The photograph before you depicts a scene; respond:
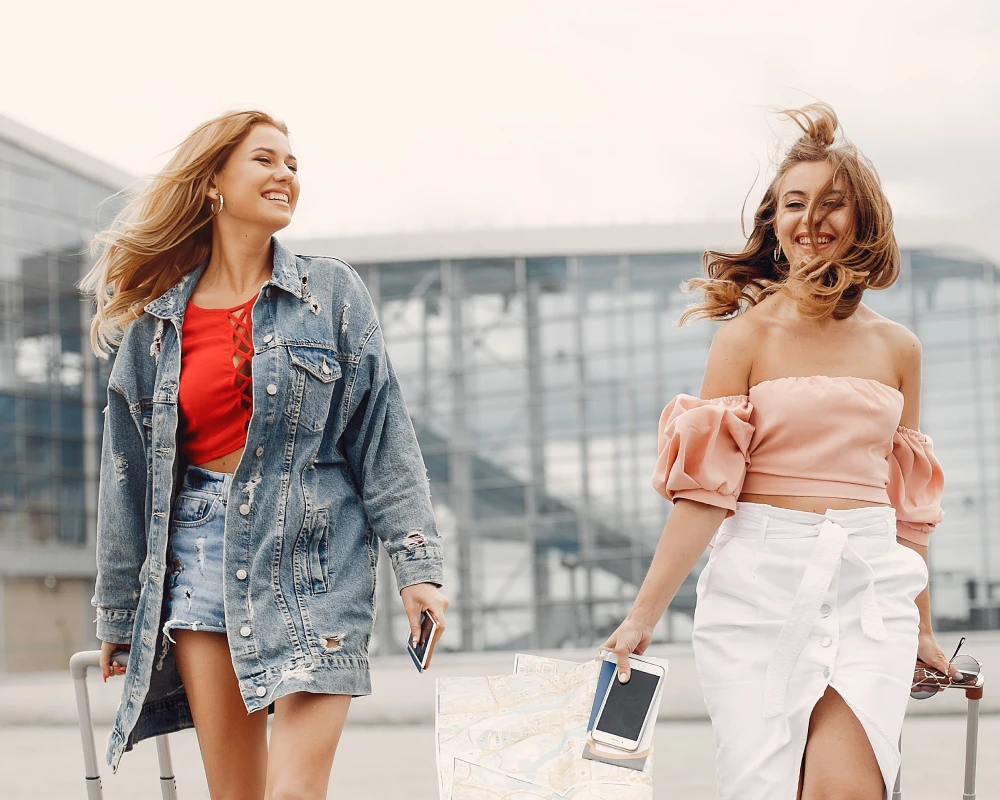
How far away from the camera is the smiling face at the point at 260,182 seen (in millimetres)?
3070

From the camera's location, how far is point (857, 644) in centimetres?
278

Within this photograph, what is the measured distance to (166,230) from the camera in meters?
3.15

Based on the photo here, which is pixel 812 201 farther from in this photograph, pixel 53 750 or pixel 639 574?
pixel 639 574

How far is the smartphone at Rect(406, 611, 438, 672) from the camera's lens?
288 centimetres

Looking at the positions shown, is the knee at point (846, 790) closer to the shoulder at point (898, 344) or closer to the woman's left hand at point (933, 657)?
the woman's left hand at point (933, 657)

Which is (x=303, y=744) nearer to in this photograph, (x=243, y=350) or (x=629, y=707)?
(x=629, y=707)

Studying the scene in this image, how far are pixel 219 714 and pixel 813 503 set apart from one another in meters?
1.41

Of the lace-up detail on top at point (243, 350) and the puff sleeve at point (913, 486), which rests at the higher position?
the lace-up detail on top at point (243, 350)

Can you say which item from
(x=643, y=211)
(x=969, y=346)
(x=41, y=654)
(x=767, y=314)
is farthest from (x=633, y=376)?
(x=767, y=314)

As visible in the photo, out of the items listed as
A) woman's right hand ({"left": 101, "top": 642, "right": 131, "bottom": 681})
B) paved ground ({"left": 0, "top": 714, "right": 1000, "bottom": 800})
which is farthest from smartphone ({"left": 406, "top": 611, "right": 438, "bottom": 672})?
paved ground ({"left": 0, "top": 714, "right": 1000, "bottom": 800})

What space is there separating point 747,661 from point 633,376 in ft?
81.3

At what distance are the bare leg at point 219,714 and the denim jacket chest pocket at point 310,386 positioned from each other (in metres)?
0.52

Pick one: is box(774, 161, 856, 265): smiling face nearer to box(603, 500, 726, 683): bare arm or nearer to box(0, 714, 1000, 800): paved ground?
box(603, 500, 726, 683): bare arm

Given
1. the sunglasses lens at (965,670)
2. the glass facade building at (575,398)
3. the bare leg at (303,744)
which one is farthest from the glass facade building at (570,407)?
the bare leg at (303,744)
